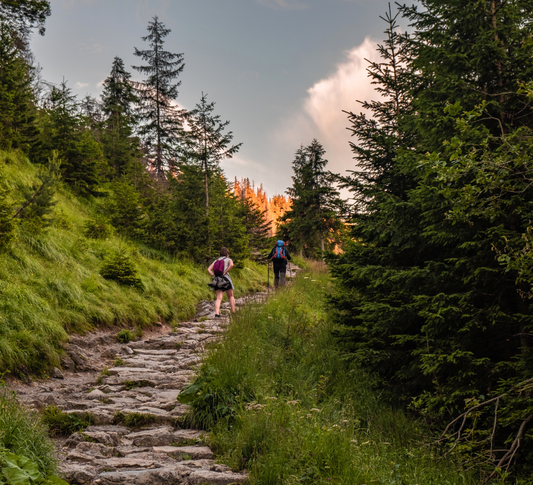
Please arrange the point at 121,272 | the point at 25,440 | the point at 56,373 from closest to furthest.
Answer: the point at 25,440, the point at 56,373, the point at 121,272

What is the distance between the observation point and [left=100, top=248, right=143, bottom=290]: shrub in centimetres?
1021

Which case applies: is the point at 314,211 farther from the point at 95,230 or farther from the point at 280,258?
the point at 95,230

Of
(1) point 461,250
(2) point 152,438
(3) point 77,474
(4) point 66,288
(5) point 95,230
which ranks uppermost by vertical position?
(5) point 95,230

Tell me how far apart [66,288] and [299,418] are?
21.5 feet

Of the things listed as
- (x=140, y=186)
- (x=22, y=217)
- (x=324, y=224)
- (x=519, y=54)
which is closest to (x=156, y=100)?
(x=140, y=186)

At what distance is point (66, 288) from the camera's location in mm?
7902

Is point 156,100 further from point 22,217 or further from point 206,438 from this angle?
point 206,438

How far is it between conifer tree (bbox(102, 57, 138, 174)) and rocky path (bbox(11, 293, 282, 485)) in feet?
51.3

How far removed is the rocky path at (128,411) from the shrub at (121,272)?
7.84ft

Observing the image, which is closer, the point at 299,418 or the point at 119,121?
the point at 299,418

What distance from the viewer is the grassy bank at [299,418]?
3.03m

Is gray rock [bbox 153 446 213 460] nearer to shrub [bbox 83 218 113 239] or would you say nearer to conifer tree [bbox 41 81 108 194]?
shrub [bbox 83 218 113 239]

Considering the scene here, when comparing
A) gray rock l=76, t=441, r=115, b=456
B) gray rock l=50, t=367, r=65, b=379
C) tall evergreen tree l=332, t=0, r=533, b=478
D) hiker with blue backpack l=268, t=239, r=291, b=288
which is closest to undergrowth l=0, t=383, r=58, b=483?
gray rock l=76, t=441, r=115, b=456

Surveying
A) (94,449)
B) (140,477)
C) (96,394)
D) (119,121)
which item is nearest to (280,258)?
(96,394)
